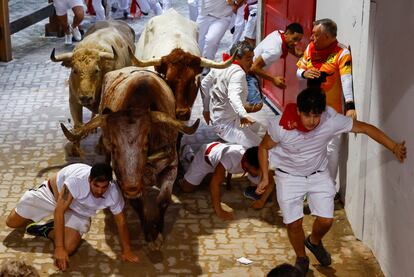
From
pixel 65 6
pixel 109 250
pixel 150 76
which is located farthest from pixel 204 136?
pixel 65 6

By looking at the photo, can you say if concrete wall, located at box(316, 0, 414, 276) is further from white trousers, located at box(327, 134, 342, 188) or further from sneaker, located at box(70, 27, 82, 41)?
sneaker, located at box(70, 27, 82, 41)

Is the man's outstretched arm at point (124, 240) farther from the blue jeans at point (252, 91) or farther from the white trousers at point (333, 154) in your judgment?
the blue jeans at point (252, 91)

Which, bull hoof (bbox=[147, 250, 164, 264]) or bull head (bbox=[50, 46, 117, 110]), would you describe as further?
bull head (bbox=[50, 46, 117, 110])

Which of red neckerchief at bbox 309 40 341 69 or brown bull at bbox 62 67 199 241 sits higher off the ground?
red neckerchief at bbox 309 40 341 69

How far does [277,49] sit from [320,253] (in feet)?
9.91

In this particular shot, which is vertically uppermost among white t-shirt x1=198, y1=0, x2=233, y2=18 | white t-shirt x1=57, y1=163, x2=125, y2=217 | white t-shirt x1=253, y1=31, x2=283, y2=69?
white t-shirt x1=253, y1=31, x2=283, y2=69

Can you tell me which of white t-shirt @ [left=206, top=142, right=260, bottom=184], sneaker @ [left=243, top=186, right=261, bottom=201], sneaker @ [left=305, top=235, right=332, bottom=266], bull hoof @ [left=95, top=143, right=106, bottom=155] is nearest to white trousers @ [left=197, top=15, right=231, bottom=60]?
bull hoof @ [left=95, top=143, right=106, bottom=155]

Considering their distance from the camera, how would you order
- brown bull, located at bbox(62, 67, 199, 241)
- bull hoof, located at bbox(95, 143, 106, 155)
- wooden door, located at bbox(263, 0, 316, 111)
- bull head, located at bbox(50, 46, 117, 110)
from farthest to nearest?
wooden door, located at bbox(263, 0, 316, 111)
bull hoof, located at bbox(95, 143, 106, 155)
bull head, located at bbox(50, 46, 117, 110)
brown bull, located at bbox(62, 67, 199, 241)

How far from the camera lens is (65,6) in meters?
14.6

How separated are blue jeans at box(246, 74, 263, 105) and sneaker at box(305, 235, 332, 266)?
93.3 inches

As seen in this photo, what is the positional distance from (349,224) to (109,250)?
245cm

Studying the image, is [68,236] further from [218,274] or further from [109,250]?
[218,274]

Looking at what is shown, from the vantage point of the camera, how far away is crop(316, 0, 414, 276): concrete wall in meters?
5.94

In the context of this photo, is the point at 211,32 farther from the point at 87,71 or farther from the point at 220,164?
the point at 220,164
